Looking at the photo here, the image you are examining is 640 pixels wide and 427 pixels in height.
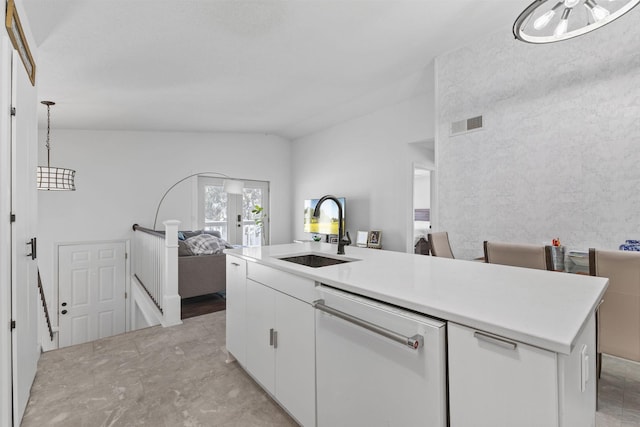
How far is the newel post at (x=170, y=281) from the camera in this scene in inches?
124

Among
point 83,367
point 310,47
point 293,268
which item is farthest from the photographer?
point 310,47

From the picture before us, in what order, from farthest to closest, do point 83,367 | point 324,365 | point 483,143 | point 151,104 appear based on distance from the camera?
point 151,104 → point 483,143 → point 83,367 → point 324,365

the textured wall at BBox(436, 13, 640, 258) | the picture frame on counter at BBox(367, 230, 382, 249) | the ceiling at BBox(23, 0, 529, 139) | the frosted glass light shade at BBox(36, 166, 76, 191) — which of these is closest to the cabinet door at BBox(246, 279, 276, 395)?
the ceiling at BBox(23, 0, 529, 139)

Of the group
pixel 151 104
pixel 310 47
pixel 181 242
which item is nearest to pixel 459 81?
pixel 310 47

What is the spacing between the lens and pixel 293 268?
1516 millimetres

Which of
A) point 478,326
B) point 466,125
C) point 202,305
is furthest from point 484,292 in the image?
point 202,305

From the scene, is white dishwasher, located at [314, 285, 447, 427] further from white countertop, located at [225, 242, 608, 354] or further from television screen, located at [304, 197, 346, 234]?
television screen, located at [304, 197, 346, 234]

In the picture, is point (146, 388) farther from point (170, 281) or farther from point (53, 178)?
point (53, 178)

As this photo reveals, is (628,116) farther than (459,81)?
No

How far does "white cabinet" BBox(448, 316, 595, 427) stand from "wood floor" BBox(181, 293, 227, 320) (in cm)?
329

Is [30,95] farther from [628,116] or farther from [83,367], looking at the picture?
[628,116]

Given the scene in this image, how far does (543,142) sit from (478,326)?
2.86m

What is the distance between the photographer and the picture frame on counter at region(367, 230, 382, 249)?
4759mm

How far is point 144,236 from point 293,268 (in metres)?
3.74
